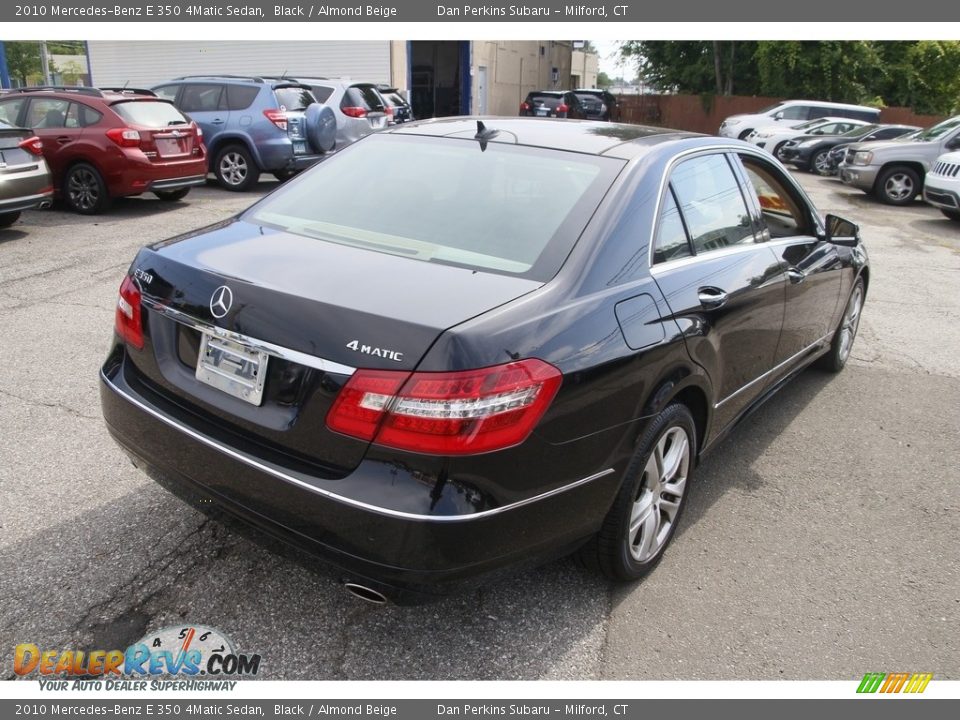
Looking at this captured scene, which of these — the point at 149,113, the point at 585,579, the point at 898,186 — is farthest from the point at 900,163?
the point at 585,579

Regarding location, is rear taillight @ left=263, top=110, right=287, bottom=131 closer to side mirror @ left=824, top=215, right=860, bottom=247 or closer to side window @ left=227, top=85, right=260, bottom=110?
side window @ left=227, top=85, right=260, bottom=110

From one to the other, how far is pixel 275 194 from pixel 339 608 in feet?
5.80

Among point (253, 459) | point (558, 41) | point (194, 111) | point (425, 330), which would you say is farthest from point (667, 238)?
point (558, 41)

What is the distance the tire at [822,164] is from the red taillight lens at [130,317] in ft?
64.9

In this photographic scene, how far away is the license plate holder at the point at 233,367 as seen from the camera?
2.36 metres

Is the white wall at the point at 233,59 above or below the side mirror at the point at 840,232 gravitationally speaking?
above

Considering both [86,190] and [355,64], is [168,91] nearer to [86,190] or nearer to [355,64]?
[86,190]

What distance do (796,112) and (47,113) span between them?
20.1 metres

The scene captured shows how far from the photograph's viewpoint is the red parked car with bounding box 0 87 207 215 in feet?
32.3

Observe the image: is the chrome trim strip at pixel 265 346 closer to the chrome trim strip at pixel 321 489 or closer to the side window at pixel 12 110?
the chrome trim strip at pixel 321 489

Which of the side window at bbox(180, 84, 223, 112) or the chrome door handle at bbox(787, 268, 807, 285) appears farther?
the side window at bbox(180, 84, 223, 112)

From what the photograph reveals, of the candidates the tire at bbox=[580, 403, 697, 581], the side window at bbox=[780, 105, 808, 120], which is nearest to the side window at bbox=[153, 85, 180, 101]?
the tire at bbox=[580, 403, 697, 581]

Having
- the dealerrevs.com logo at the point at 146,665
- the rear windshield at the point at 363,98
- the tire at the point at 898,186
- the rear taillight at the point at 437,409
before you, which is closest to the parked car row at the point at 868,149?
the tire at the point at 898,186

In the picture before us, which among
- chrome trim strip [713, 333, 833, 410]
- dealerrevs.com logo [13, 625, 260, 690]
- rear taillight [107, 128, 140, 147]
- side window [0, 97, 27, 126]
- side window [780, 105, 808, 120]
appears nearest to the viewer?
dealerrevs.com logo [13, 625, 260, 690]
